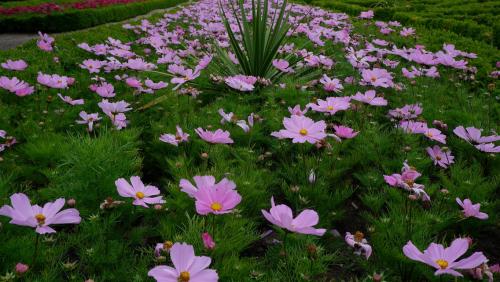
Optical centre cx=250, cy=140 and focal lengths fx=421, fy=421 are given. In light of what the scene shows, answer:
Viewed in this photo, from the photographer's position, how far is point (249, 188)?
1.69 meters

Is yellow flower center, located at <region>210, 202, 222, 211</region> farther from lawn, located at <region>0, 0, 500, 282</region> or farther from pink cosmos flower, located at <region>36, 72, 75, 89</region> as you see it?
pink cosmos flower, located at <region>36, 72, 75, 89</region>

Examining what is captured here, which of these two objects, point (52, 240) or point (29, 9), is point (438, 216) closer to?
point (52, 240)

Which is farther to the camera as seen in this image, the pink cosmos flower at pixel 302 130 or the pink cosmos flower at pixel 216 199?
the pink cosmos flower at pixel 302 130

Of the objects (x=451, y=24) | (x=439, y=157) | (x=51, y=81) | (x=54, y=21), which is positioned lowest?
(x=54, y=21)

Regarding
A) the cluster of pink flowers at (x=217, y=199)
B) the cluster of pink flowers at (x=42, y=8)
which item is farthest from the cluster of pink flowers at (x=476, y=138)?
the cluster of pink flowers at (x=42, y=8)

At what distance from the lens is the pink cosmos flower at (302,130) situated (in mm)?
1615

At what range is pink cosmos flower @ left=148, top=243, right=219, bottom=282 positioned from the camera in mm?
916

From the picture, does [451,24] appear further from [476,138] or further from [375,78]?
[476,138]

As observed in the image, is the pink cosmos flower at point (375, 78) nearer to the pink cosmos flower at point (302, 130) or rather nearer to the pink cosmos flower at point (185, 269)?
the pink cosmos flower at point (302, 130)

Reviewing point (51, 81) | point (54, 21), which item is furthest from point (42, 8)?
point (51, 81)

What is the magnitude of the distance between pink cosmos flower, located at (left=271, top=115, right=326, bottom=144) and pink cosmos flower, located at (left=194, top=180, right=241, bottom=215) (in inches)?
21.3

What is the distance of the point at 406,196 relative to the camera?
1.69m

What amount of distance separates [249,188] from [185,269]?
2.49 ft

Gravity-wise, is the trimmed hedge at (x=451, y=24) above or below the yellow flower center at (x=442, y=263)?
below
